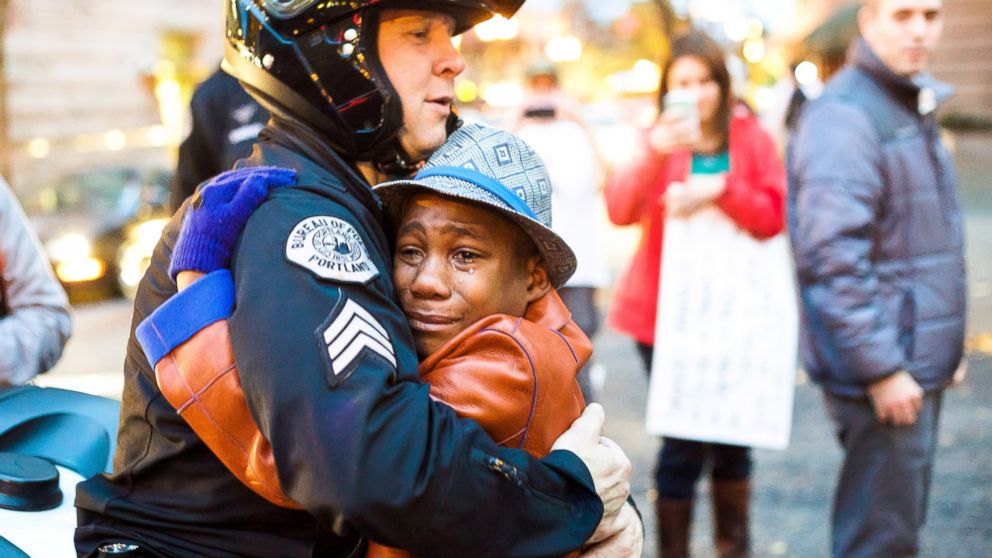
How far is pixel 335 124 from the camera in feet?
6.75

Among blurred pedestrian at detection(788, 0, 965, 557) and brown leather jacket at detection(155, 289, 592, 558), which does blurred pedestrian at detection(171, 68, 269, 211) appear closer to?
blurred pedestrian at detection(788, 0, 965, 557)

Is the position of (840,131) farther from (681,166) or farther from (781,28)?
(781,28)

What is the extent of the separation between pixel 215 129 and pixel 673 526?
261 centimetres

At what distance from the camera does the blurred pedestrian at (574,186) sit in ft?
19.3

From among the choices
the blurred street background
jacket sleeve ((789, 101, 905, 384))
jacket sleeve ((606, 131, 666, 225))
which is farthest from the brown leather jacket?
the blurred street background

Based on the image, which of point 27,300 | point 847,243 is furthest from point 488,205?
point 847,243

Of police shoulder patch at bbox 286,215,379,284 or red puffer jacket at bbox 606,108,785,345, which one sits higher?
police shoulder patch at bbox 286,215,379,284

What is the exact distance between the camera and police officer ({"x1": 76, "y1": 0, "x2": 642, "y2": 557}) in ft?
5.23

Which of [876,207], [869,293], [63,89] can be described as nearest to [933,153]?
[876,207]

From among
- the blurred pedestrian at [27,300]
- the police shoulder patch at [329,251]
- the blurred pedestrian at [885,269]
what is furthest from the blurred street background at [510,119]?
the police shoulder patch at [329,251]

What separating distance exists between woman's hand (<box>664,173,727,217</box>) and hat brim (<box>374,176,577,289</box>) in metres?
2.54

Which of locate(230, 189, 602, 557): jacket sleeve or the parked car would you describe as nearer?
locate(230, 189, 602, 557): jacket sleeve

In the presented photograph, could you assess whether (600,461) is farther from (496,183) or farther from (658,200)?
(658,200)

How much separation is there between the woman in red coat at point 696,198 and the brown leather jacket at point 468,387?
2.71 metres
